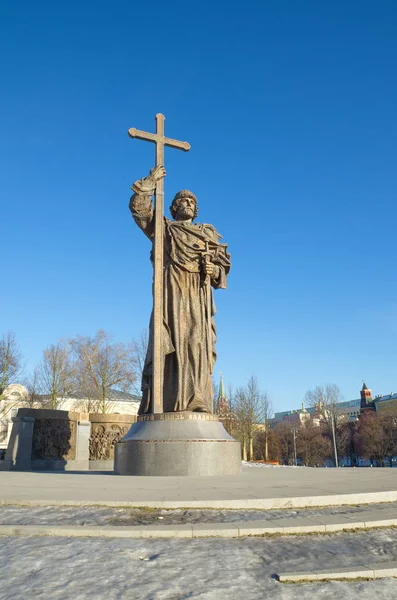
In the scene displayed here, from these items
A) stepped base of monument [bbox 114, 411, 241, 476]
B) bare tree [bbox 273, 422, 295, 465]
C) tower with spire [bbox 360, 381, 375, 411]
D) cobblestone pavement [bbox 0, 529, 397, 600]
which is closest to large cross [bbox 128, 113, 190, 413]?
stepped base of monument [bbox 114, 411, 241, 476]

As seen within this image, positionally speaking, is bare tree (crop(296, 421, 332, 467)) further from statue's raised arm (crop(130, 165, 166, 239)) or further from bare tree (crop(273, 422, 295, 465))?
statue's raised arm (crop(130, 165, 166, 239))

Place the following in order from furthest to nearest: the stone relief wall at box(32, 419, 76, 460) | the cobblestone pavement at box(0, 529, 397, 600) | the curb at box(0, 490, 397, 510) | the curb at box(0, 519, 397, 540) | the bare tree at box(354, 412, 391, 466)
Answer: the bare tree at box(354, 412, 391, 466) → the stone relief wall at box(32, 419, 76, 460) → the curb at box(0, 490, 397, 510) → the curb at box(0, 519, 397, 540) → the cobblestone pavement at box(0, 529, 397, 600)

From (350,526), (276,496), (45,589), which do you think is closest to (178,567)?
(45,589)

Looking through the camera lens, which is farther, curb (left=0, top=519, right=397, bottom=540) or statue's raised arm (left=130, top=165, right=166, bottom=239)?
statue's raised arm (left=130, top=165, right=166, bottom=239)

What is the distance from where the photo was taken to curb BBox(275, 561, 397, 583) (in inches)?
112

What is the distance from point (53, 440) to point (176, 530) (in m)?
14.0

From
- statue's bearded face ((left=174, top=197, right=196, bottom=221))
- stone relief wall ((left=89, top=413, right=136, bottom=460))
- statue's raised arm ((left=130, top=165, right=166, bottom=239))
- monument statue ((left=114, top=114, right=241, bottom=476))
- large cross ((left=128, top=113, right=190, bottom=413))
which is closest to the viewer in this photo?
monument statue ((left=114, top=114, right=241, bottom=476))

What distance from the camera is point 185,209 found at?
11328mm

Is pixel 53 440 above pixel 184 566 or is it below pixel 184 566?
above

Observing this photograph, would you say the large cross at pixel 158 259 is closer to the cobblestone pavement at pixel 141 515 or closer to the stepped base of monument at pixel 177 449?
the stepped base of monument at pixel 177 449

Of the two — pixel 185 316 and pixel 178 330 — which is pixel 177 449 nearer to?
pixel 178 330

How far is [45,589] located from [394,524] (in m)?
2.82

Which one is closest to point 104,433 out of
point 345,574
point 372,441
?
point 345,574

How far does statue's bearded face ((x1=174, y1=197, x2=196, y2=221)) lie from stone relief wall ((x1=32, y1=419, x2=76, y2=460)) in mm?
9134
